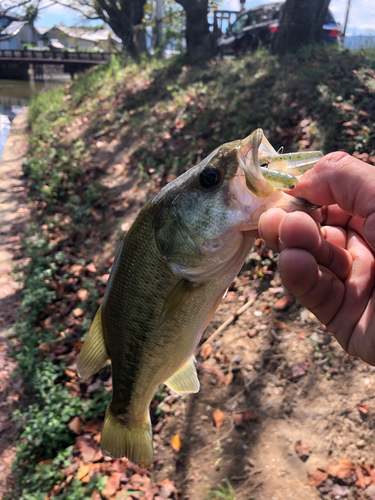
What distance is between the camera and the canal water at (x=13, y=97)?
15128 millimetres

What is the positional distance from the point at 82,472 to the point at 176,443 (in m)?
0.83

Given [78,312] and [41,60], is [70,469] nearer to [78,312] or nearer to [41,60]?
[78,312]

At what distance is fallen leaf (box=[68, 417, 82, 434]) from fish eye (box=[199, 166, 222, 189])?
2.96 m

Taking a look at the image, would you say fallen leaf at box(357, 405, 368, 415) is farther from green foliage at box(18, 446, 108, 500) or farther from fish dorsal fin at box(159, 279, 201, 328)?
green foliage at box(18, 446, 108, 500)

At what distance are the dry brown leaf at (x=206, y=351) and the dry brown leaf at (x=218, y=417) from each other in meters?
0.57

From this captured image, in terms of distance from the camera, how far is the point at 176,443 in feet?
10.2

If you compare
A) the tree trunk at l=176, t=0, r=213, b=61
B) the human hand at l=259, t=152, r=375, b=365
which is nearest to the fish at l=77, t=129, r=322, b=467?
the human hand at l=259, t=152, r=375, b=365

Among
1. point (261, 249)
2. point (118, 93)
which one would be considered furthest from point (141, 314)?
point (118, 93)

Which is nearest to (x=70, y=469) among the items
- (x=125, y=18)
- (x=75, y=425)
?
(x=75, y=425)

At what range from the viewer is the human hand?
1353 mm

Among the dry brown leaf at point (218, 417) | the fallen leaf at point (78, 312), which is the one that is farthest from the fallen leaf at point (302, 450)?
the fallen leaf at point (78, 312)

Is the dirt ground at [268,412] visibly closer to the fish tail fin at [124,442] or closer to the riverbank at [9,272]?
the riverbank at [9,272]

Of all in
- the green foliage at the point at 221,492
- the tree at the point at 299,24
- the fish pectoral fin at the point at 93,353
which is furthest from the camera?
the tree at the point at 299,24

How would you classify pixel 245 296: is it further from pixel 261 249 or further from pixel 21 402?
pixel 21 402
